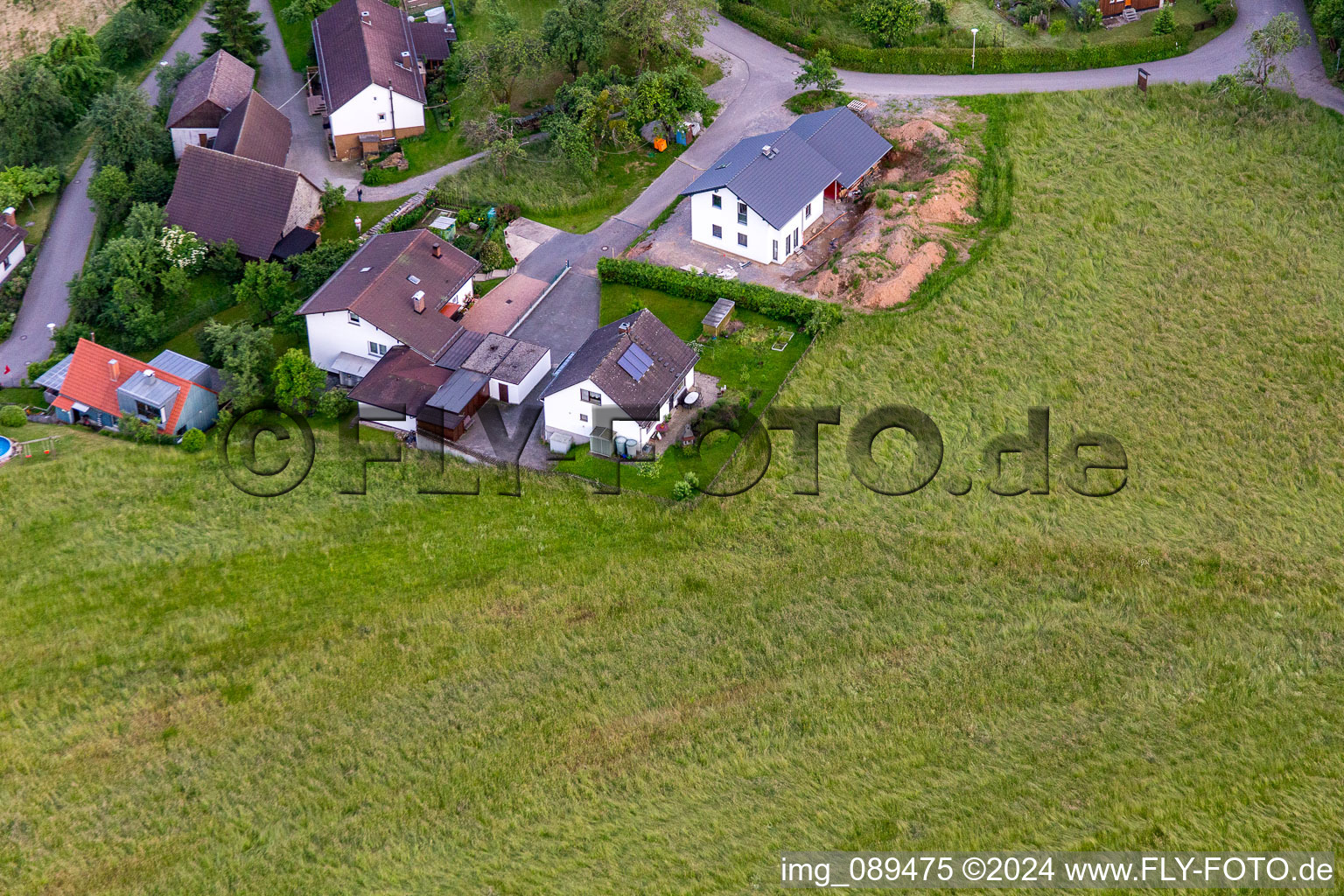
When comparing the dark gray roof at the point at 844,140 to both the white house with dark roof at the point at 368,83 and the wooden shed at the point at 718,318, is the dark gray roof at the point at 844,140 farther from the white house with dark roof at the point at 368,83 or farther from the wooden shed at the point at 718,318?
the white house with dark roof at the point at 368,83

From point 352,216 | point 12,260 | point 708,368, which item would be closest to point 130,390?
point 12,260

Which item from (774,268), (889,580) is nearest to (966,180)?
(774,268)

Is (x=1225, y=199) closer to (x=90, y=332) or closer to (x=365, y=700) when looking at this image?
(x=365, y=700)

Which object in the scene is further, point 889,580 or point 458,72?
point 458,72

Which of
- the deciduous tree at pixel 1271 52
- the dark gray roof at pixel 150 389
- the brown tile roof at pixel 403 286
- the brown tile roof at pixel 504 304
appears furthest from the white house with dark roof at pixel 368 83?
the deciduous tree at pixel 1271 52

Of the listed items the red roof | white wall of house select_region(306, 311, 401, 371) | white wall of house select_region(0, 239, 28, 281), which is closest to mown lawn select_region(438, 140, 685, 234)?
white wall of house select_region(306, 311, 401, 371)
